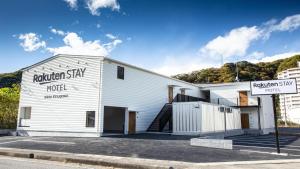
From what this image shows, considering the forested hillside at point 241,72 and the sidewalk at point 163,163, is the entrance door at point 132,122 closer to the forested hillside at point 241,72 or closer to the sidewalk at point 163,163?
the sidewalk at point 163,163

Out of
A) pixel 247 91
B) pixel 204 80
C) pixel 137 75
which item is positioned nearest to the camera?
pixel 137 75

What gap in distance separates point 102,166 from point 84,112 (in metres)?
12.1

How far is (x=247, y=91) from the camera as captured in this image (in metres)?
30.6

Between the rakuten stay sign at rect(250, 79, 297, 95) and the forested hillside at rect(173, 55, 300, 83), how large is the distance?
147 feet

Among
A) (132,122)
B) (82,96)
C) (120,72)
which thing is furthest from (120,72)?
(132,122)

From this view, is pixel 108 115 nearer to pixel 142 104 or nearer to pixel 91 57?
pixel 142 104

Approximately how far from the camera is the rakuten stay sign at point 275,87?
34.7ft

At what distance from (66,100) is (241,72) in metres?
45.7

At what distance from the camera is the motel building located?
20.0 metres

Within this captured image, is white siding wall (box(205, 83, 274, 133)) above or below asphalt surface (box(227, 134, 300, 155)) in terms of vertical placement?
above

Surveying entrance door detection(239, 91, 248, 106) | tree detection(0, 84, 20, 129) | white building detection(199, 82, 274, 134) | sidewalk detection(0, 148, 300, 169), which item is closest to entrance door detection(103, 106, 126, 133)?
tree detection(0, 84, 20, 129)

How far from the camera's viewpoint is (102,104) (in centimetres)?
1938

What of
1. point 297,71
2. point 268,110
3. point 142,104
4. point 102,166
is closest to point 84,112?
point 142,104

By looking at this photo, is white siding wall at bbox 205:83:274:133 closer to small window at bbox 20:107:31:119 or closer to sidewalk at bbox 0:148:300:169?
sidewalk at bbox 0:148:300:169
